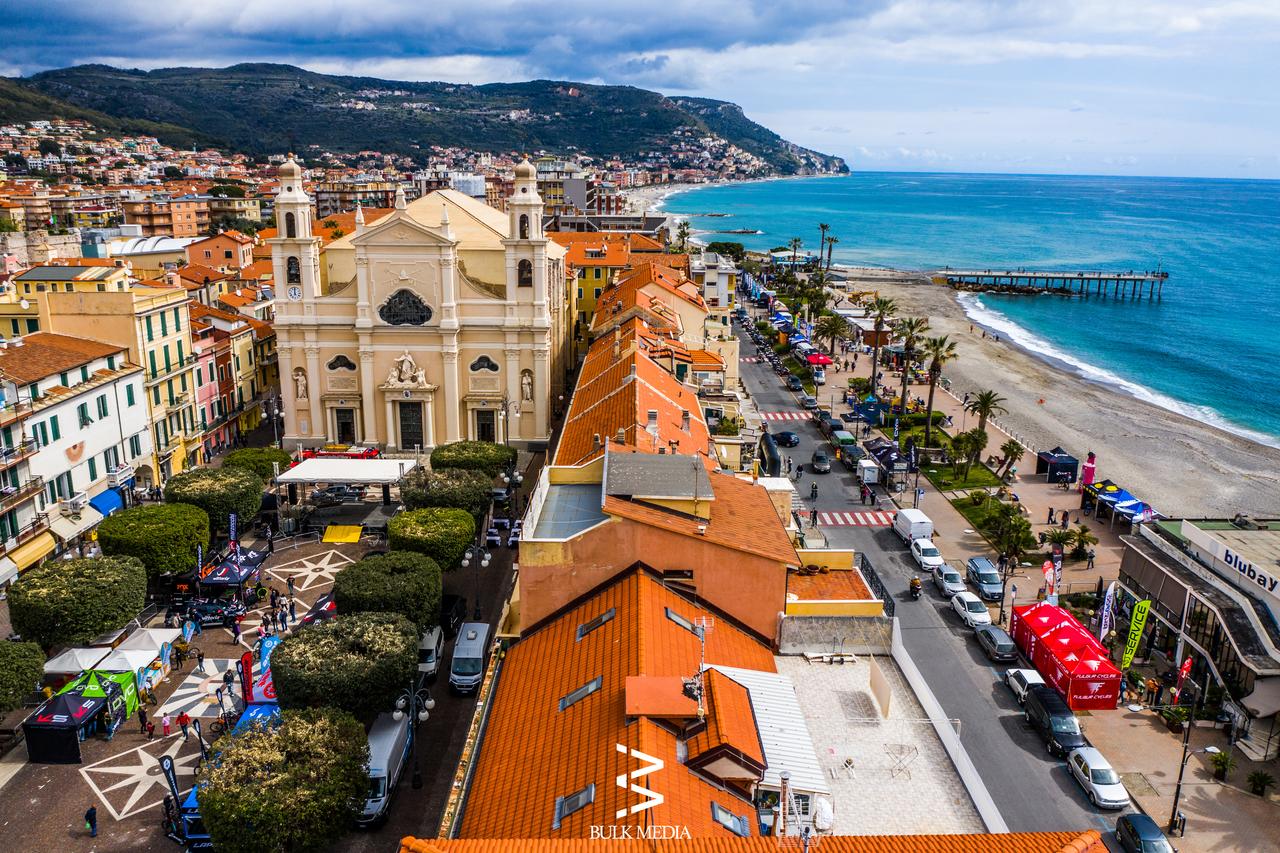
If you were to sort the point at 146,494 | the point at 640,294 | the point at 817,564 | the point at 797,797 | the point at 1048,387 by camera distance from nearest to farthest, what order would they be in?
the point at 797,797 → the point at 817,564 → the point at 146,494 → the point at 640,294 → the point at 1048,387

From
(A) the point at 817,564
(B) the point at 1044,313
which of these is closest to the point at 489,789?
(A) the point at 817,564

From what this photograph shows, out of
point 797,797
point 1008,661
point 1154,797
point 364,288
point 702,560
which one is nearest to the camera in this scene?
point 797,797

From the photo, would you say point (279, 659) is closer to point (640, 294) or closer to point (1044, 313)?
point (640, 294)

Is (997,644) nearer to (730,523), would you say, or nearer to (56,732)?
(730,523)

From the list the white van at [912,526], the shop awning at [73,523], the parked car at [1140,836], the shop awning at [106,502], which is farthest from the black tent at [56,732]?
the white van at [912,526]

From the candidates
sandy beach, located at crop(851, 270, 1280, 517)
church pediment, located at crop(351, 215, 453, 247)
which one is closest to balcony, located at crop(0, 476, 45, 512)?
church pediment, located at crop(351, 215, 453, 247)

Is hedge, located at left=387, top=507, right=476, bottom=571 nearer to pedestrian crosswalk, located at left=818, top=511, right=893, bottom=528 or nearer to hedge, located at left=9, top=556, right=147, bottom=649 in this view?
hedge, located at left=9, top=556, right=147, bottom=649

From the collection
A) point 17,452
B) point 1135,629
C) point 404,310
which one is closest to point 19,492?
point 17,452
